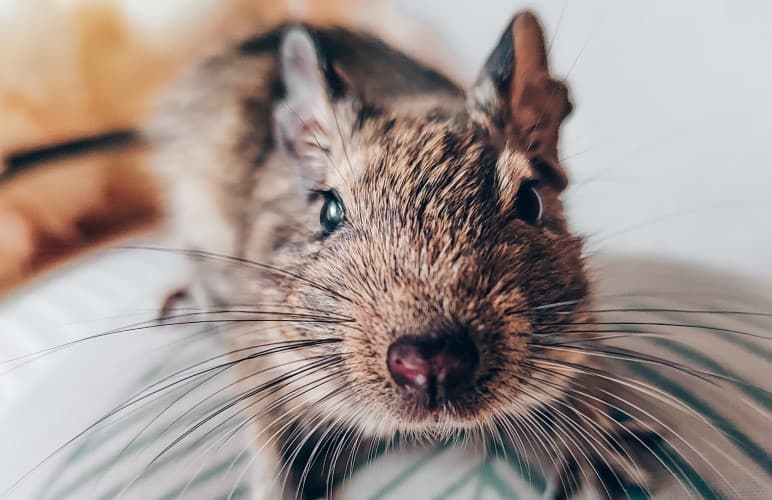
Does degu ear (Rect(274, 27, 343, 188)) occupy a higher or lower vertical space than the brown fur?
higher

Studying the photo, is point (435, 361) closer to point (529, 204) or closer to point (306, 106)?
point (529, 204)

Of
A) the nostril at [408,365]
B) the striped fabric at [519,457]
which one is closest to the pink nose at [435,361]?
the nostril at [408,365]

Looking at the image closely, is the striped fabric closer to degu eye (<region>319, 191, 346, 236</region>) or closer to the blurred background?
the blurred background

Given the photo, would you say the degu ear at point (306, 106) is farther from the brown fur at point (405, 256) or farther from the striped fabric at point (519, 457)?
the striped fabric at point (519, 457)

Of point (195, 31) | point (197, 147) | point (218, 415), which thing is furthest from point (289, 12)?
point (218, 415)

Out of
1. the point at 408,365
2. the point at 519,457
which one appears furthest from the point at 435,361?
the point at 519,457

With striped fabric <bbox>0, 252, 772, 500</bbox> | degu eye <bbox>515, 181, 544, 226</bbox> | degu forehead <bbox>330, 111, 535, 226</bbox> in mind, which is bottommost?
striped fabric <bbox>0, 252, 772, 500</bbox>

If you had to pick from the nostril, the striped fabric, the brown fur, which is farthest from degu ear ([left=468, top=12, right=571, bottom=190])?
the nostril
